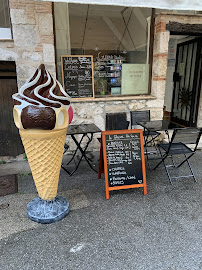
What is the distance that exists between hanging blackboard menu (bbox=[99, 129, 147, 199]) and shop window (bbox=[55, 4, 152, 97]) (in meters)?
2.11

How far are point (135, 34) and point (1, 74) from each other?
3.23 m

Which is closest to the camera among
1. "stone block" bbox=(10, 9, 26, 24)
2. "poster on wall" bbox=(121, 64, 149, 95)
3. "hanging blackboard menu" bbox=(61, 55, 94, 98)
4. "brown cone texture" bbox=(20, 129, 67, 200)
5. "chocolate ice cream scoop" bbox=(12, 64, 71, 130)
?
"chocolate ice cream scoop" bbox=(12, 64, 71, 130)

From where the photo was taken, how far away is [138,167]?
323 cm

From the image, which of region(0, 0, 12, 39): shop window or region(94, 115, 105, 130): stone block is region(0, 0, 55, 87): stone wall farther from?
region(94, 115, 105, 130): stone block

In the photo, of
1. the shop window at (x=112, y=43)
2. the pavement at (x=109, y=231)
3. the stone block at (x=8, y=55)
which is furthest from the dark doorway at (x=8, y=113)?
the pavement at (x=109, y=231)

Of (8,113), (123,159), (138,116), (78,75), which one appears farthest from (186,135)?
(8,113)

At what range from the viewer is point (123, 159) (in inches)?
126

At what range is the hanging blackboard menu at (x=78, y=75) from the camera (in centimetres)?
462

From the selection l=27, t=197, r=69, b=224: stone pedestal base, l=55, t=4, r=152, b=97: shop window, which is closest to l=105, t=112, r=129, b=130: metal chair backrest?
l=55, t=4, r=152, b=97: shop window

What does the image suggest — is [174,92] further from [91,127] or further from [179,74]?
[91,127]

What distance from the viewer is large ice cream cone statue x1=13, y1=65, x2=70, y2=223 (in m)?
2.19

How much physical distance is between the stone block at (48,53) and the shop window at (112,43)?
285mm

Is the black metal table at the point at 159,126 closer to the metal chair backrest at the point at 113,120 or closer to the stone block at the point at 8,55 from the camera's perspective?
the metal chair backrest at the point at 113,120

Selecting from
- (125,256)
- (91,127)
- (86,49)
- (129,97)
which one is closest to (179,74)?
(129,97)
